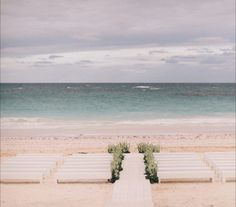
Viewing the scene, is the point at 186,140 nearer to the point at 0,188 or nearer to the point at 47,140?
the point at 47,140

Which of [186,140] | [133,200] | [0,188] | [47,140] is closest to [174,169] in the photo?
[133,200]

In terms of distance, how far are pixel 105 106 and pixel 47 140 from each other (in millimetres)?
31277

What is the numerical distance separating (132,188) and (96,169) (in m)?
2.34

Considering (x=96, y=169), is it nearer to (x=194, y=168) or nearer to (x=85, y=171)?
(x=85, y=171)

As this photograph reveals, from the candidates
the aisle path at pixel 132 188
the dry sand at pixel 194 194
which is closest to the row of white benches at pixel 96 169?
the dry sand at pixel 194 194

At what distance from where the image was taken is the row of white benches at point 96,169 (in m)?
12.3

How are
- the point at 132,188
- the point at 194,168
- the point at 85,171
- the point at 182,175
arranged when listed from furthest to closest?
1. the point at 194,168
2. the point at 85,171
3. the point at 182,175
4. the point at 132,188

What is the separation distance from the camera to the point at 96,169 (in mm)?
12977

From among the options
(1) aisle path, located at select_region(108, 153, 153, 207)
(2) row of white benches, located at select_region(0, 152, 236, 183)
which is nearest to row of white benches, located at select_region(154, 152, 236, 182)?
(2) row of white benches, located at select_region(0, 152, 236, 183)

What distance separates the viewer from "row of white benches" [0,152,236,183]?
12.3 m

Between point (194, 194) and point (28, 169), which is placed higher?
point (28, 169)

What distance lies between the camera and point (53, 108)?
52.7m

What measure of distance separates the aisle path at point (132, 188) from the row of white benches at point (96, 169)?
24.2 inches

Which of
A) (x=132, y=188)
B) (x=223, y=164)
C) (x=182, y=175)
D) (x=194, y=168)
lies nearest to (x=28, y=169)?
(x=132, y=188)
